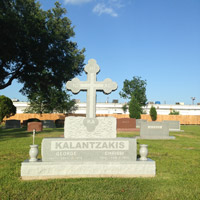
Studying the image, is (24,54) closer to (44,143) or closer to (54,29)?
(54,29)

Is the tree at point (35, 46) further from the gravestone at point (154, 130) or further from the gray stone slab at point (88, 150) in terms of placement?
the gray stone slab at point (88, 150)

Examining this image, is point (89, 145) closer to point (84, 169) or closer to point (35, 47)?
point (84, 169)

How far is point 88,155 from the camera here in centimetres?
555

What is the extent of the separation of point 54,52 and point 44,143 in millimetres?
14833

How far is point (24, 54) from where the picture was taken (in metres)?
18.2

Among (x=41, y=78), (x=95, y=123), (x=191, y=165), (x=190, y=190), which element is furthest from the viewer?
(x=41, y=78)

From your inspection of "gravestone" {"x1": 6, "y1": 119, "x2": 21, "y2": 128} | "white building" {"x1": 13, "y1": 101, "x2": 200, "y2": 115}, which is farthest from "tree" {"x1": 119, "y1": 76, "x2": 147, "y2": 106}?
"gravestone" {"x1": 6, "y1": 119, "x2": 21, "y2": 128}

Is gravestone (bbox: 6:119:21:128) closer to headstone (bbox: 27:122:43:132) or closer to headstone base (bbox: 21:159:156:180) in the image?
headstone (bbox: 27:122:43:132)

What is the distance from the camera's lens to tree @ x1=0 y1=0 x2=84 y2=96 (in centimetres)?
1638

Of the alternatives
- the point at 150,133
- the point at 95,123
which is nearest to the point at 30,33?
the point at 150,133

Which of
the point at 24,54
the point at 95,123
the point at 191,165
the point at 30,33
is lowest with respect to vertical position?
the point at 191,165

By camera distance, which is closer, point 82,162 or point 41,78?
point 82,162

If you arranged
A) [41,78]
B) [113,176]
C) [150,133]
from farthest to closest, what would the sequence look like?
[41,78]
[150,133]
[113,176]

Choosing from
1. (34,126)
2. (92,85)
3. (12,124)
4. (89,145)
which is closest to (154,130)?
(92,85)
